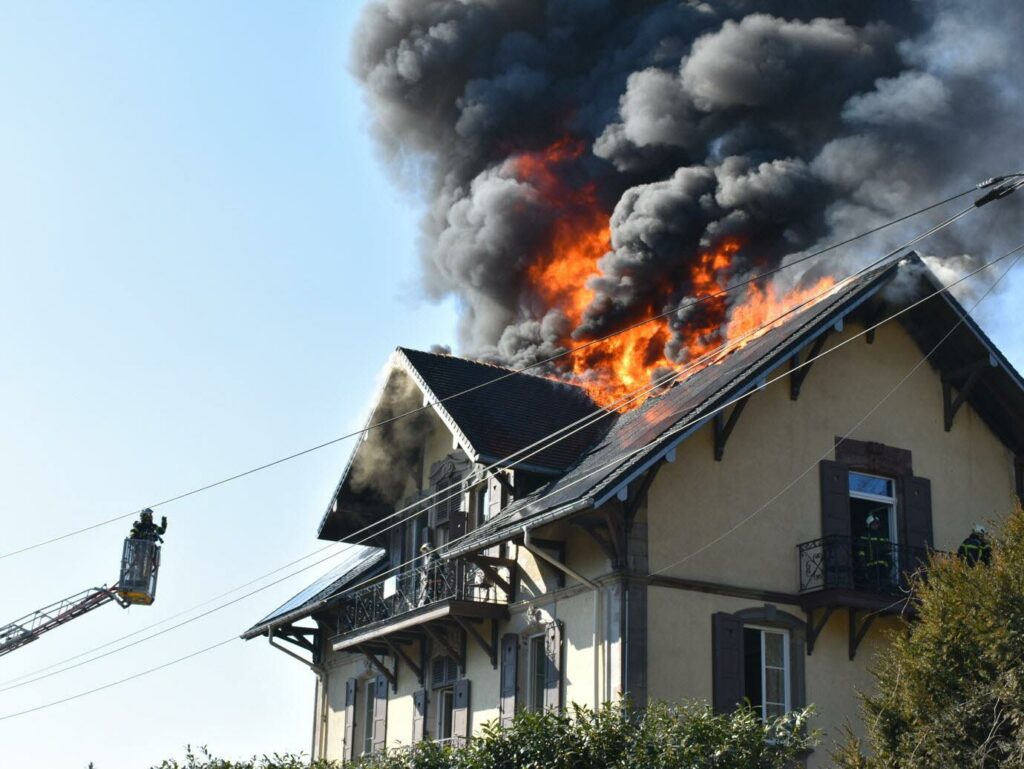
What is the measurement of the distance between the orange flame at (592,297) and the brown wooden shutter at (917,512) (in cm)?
322

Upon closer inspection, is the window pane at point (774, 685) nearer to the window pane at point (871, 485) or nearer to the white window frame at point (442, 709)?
the window pane at point (871, 485)

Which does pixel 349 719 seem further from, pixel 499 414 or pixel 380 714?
pixel 499 414

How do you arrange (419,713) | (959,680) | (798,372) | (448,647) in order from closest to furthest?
(959,680)
(798,372)
(448,647)
(419,713)

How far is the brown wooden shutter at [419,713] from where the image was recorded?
2377cm

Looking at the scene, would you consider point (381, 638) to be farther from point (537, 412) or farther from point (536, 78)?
point (536, 78)

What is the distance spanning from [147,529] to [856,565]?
1412 centimetres

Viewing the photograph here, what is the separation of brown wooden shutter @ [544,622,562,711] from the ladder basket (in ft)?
36.1

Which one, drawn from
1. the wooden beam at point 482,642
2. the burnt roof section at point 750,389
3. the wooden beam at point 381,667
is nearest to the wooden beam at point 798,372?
the burnt roof section at point 750,389

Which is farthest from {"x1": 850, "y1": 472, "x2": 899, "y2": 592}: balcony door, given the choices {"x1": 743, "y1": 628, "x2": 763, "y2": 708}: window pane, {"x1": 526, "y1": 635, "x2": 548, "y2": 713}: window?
{"x1": 526, "y1": 635, "x2": 548, "y2": 713}: window

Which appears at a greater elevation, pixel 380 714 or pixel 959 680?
pixel 380 714

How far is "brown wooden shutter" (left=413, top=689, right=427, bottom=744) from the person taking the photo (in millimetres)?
23766

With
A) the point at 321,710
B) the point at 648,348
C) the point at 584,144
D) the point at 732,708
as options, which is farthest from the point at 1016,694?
the point at 584,144

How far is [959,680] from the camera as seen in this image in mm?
14789

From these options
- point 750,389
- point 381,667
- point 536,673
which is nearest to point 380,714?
point 381,667
